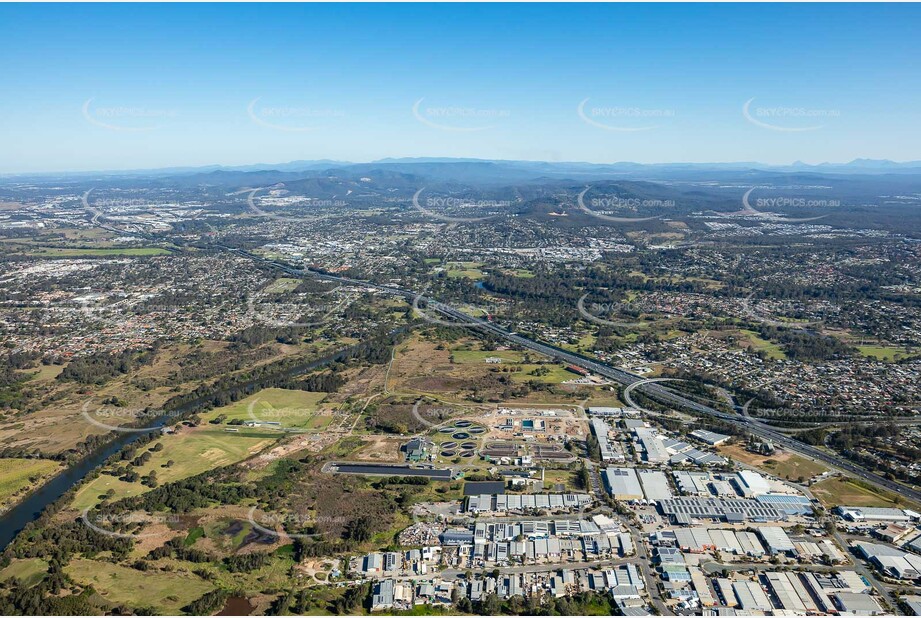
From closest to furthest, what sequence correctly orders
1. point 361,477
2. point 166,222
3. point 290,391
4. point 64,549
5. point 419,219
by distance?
point 64,549 < point 361,477 < point 290,391 < point 166,222 < point 419,219

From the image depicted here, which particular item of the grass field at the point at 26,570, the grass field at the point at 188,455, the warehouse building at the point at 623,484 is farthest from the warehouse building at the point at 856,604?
the grass field at the point at 26,570

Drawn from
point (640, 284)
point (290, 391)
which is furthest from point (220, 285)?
point (640, 284)

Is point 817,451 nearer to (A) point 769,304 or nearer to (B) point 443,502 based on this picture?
(B) point 443,502

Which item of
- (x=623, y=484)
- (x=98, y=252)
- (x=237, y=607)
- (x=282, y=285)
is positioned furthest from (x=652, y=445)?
(x=98, y=252)

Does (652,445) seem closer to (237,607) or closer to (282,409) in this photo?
(237,607)

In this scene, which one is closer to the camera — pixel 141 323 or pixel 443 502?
pixel 443 502

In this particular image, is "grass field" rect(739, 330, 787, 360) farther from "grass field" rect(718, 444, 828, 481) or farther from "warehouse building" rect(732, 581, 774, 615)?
"warehouse building" rect(732, 581, 774, 615)

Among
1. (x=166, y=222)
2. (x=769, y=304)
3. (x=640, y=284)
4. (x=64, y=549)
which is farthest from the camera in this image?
(x=166, y=222)

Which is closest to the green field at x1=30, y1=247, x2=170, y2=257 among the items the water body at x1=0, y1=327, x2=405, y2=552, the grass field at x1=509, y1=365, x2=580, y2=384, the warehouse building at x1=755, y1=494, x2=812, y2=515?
the water body at x1=0, y1=327, x2=405, y2=552
